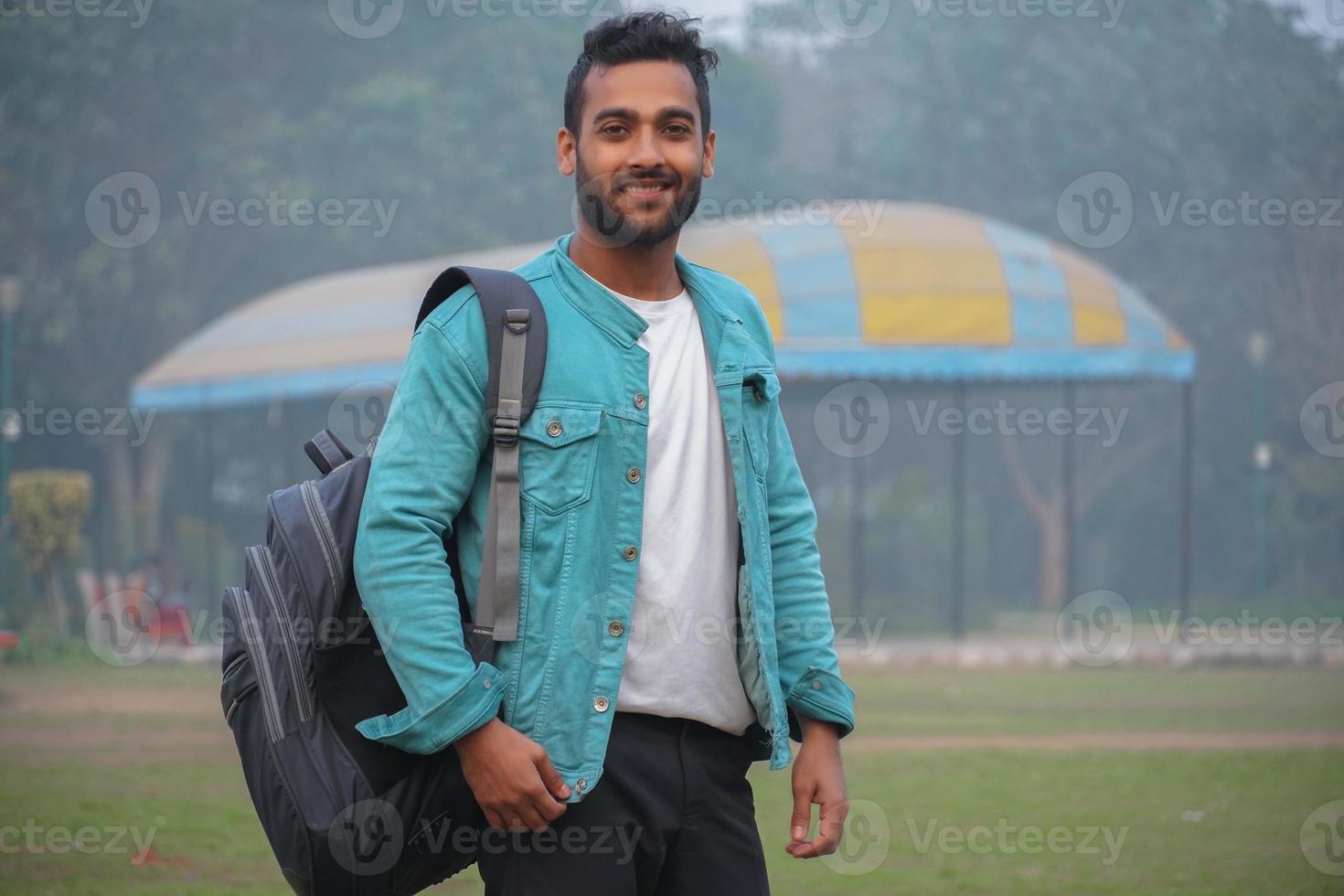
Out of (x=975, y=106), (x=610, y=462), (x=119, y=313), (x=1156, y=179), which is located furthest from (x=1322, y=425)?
(x=610, y=462)

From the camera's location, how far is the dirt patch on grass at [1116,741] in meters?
10.2

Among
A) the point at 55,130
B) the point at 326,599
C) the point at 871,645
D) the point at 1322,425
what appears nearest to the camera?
the point at 326,599

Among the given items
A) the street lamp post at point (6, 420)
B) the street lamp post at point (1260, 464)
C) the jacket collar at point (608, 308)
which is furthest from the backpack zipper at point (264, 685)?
the street lamp post at point (1260, 464)

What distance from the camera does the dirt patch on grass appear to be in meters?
10.2

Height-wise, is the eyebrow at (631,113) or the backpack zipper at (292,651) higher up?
the eyebrow at (631,113)

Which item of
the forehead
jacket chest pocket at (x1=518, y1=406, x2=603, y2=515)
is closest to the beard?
the forehead

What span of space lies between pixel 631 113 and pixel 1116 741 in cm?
855

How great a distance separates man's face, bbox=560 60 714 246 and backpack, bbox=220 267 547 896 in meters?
0.23

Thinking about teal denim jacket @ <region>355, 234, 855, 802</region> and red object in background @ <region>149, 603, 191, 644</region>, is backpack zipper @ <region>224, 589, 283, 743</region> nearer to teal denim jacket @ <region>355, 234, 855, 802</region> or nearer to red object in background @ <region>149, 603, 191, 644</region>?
teal denim jacket @ <region>355, 234, 855, 802</region>

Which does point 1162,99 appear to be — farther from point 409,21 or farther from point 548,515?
point 548,515

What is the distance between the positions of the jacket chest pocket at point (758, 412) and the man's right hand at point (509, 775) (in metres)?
0.60

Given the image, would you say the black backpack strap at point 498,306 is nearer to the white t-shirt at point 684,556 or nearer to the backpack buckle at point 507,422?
the backpack buckle at point 507,422

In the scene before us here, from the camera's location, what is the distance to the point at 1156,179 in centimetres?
3178

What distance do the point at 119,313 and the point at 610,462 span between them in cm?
2673
